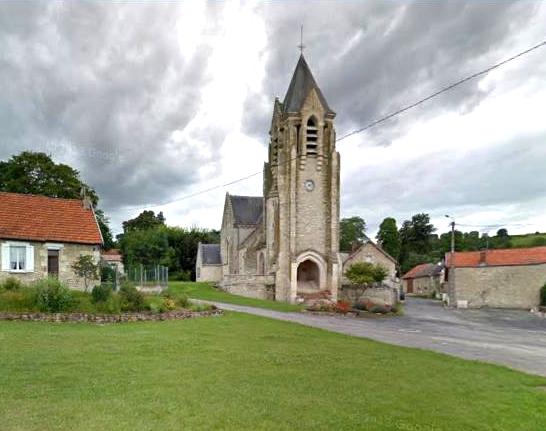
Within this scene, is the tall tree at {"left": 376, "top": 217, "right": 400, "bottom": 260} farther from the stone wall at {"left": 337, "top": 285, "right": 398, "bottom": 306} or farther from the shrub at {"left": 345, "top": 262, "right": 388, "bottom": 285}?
the shrub at {"left": 345, "top": 262, "right": 388, "bottom": 285}

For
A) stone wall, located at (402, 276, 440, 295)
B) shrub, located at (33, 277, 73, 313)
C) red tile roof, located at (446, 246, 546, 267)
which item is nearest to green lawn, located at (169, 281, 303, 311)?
shrub, located at (33, 277, 73, 313)

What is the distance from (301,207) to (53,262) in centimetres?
1994

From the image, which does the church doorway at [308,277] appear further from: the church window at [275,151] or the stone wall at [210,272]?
the stone wall at [210,272]

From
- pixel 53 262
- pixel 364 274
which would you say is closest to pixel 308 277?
pixel 364 274

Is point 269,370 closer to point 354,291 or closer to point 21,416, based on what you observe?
point 21,416

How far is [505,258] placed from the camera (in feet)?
165

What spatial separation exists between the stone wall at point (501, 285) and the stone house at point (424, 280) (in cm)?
2219

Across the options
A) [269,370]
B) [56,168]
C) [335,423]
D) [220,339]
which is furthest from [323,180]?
[335,423]

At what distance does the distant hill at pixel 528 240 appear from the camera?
313 ft

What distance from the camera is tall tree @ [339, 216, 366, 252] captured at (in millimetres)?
92594

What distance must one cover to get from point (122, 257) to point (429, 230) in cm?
6445

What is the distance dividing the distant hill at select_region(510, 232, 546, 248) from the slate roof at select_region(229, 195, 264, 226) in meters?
57.1

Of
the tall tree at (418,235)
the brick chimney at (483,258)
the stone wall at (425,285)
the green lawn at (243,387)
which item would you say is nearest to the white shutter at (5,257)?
the green lawn at (243,387)

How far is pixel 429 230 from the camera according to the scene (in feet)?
362
